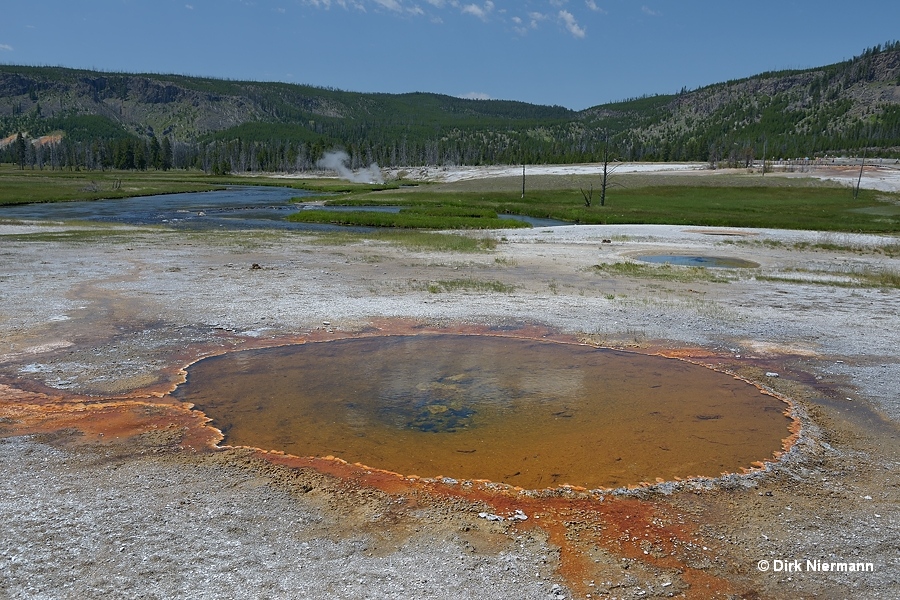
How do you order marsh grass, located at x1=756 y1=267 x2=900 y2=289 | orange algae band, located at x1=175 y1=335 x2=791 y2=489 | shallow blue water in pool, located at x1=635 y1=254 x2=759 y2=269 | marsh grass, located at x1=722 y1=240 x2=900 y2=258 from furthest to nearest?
marsh grass, located at x1=722 y1=240 x2=900 y2=258, shallow blue water in pool, located at x1=635 y1=254 x2=759 y2=269, marsh grass, located at x1=756 y1=267 x2=900 y2=289, orange algae band, located at x1=175 y1=335 x2=791 y2=489

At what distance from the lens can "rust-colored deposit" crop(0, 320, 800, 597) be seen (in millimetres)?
6736

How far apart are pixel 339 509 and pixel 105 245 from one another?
31.2 m

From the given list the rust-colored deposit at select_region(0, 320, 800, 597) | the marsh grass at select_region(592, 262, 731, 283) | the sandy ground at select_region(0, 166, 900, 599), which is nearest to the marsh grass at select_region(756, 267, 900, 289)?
the marsh grass at select_region(592, 262, 731, 283)

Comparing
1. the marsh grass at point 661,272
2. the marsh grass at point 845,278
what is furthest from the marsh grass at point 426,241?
the marsh grass at point 845,278

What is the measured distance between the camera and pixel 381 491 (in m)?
8.21

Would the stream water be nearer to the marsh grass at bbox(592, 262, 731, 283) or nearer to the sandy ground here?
the marsh grass at bbox(592, 262, 731, 283)

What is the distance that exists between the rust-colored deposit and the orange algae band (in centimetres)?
32

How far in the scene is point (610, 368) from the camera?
14008 millimetres

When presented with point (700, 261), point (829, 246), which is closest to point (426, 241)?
point (700, 261)

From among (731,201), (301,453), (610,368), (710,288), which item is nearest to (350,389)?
(301,453)

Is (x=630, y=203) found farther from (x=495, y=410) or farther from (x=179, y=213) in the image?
(x=495, y=410)

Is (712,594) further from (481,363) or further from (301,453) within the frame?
(481,363)

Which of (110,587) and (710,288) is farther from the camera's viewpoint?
(710,288)

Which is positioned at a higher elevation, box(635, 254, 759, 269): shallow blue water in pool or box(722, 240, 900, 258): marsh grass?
box(722, 240, 900, 258): marsh grass
